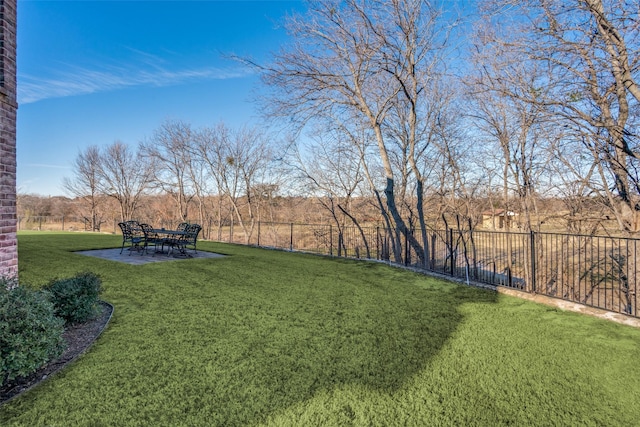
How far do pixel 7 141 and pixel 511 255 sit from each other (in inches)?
332

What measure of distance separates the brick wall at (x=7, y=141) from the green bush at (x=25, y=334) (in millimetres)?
1213

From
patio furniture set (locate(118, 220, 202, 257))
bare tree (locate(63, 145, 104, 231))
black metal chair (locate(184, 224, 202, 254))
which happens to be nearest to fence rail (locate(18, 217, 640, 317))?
black metal chair (locate(184, 224, 202, 254))

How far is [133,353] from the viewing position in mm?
2600

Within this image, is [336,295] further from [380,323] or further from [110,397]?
[110,397]

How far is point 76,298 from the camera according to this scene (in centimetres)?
317

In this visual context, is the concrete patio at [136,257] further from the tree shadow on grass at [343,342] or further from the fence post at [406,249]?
the fence post at [406,249]

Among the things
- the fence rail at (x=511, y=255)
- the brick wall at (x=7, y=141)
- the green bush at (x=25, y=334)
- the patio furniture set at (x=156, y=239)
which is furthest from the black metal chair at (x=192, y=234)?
the green bush at (x=25, y=334)

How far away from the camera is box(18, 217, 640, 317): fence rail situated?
5634 mm

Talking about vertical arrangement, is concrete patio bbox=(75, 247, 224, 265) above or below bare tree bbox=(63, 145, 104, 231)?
below

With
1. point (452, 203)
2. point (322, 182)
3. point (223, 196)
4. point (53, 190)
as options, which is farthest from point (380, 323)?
point (53, 190)

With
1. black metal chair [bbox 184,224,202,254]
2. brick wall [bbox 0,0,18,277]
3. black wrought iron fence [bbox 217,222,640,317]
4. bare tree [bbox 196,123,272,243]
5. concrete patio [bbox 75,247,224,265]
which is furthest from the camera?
bare tree [bbox 196,123,272,243]

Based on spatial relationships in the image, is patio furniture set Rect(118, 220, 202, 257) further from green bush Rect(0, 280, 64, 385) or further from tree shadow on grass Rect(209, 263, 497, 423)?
green bush Rect(0, 280, 64, 385)

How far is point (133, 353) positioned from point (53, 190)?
121 feet

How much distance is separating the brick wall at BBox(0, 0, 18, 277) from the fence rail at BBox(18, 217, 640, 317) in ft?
22.8
